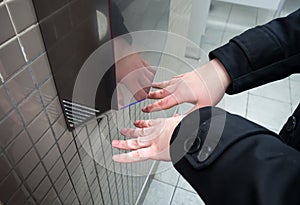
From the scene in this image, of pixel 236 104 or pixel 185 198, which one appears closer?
pixel 185 198

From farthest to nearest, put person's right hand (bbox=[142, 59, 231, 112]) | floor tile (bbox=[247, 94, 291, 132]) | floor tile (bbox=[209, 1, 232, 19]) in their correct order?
floor tile (bbox=[209, 1, 232, 19]) → floor tile (bbox=[247, 94, 291, 132]) → person's right hand (bbox=[142, 59, 231, 112])

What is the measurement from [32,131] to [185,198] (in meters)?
1.01

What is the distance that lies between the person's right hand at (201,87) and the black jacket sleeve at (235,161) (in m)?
0.13

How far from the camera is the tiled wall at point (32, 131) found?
0.32 metres

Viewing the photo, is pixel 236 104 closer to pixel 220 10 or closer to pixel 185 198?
pixel 185 198

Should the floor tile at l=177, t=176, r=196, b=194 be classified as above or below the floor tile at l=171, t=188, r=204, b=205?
above

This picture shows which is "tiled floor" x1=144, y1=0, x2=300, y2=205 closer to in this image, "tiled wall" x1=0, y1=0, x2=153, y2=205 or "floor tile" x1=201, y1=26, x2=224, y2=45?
"floor tile" x1=201, y1=26, x2=224, y2=45

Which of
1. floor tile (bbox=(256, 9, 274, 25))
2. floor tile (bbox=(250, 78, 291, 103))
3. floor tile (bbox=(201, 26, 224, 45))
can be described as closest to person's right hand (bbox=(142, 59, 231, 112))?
floor tile (bbox=(250, 78, 291, 103))

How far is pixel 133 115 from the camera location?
85 cm

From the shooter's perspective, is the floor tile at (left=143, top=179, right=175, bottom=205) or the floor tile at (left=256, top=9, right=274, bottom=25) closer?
the floor tile at (left=143, top=179, right=175, bottom=205)

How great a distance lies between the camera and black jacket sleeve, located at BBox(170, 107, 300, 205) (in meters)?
0.34

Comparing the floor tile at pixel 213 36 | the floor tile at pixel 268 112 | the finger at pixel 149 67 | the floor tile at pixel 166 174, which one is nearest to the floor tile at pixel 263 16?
the floor tile at pixel 213 36

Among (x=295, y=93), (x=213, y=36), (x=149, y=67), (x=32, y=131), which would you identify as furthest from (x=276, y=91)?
(x=32, y=131)

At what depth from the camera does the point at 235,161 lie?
1.30ft
